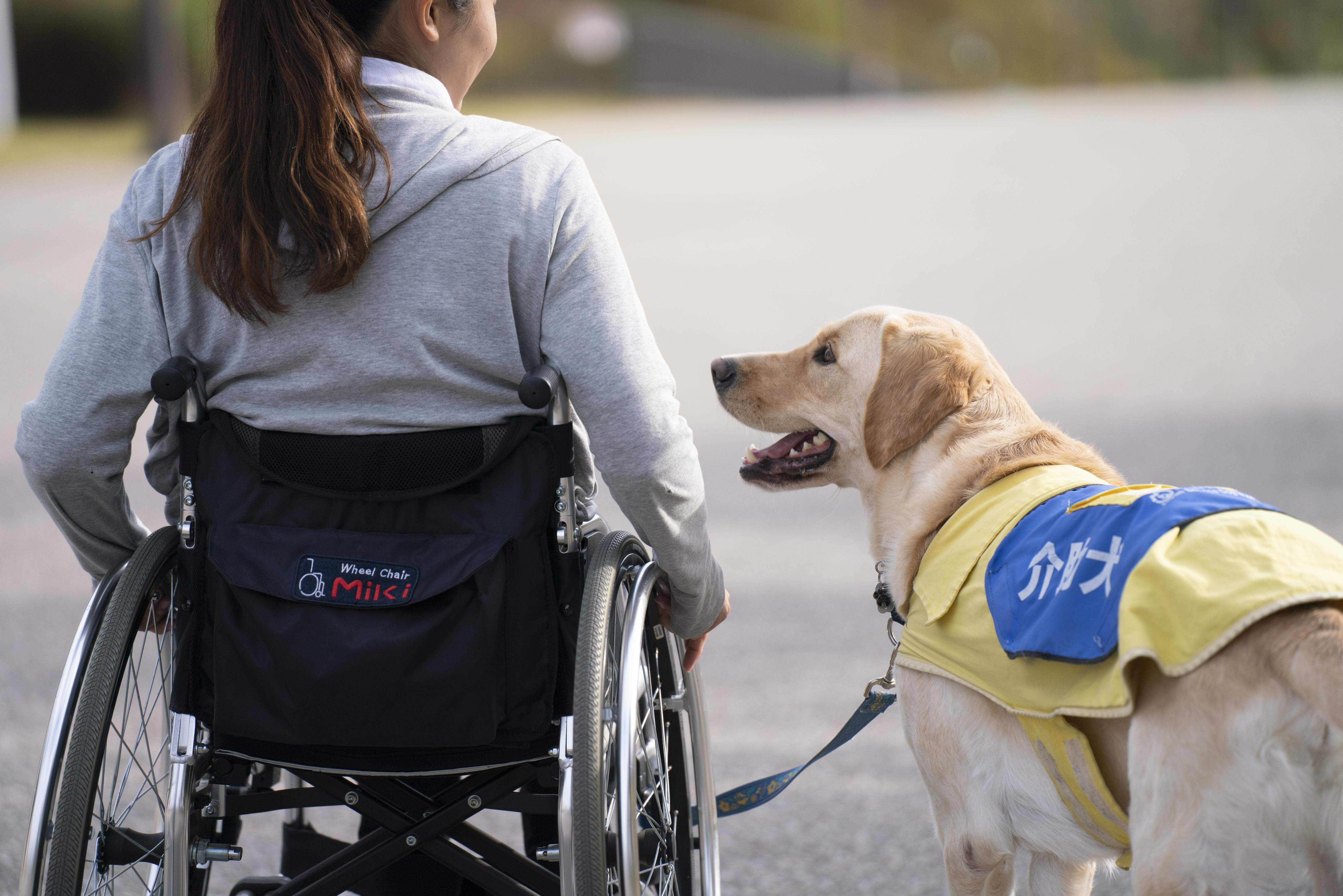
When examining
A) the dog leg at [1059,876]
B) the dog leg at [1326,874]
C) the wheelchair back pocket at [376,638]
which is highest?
the wheelchair back pocket at [376,638]

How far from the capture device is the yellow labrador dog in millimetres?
1637

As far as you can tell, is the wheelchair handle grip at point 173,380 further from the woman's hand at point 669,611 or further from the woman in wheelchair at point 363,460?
the woman's hand at point 669,611

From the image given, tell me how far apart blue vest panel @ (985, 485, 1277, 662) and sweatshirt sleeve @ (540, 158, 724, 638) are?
21.6 inches

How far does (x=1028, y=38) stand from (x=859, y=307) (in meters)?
66.1

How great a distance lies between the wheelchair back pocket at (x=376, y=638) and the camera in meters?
1.85

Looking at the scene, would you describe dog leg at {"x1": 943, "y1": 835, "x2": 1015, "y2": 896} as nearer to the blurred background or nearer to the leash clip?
the leash clip

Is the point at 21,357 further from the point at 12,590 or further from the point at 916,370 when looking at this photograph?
the point at 916,370

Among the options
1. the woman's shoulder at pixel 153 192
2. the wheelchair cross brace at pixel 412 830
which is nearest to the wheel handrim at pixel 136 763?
the wheelchair cross brace at pixel 412 830

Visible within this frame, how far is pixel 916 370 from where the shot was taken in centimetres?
242

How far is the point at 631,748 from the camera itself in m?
1.86

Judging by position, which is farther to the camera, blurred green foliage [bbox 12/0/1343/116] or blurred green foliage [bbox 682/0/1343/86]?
blurred green foliage [bbox 682/0/1343/86]

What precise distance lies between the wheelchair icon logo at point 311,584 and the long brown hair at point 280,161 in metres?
0.41

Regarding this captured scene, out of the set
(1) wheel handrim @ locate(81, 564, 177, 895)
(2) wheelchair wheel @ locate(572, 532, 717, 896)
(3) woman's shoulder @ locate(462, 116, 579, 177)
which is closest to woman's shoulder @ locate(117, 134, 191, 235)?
(3) woman's shoulder @ locate(462, 116, 579, 177)

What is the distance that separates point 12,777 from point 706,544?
2.24 meters
